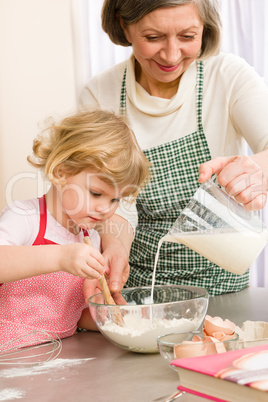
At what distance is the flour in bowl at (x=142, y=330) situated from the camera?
96 cm

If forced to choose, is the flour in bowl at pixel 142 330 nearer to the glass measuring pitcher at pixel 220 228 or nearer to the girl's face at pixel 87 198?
the glass measuring pitcher at pixel 220 228

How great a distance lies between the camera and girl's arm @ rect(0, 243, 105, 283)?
3.42 ft

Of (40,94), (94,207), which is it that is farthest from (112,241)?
(40,94)

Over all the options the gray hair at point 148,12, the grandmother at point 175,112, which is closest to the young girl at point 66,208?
the grandmother at point 175,112

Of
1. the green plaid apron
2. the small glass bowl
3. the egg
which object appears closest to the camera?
the small glass bowl

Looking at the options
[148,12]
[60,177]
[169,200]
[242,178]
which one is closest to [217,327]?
[242,178]

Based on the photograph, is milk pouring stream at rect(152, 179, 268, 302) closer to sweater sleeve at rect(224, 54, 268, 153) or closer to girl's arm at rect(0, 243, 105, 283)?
girl's arm at rect(0, 243, 105, 283)

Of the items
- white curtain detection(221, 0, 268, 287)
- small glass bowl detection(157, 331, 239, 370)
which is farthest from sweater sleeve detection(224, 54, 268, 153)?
white curtain detection(221, 0, 268, 287)

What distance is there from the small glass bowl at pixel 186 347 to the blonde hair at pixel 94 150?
59cm

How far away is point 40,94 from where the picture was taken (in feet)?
9.90

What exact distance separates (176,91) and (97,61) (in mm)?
1655

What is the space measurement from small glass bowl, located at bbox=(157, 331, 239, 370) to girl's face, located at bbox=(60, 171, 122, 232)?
0.54 meters

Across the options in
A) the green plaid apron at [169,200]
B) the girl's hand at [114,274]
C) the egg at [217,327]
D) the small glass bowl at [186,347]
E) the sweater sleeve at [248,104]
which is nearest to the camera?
the small glass bowl at [186,347]

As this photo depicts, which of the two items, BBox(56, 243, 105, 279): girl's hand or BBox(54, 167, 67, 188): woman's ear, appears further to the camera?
BBox(54, 167, 67, 188): woman's ear
